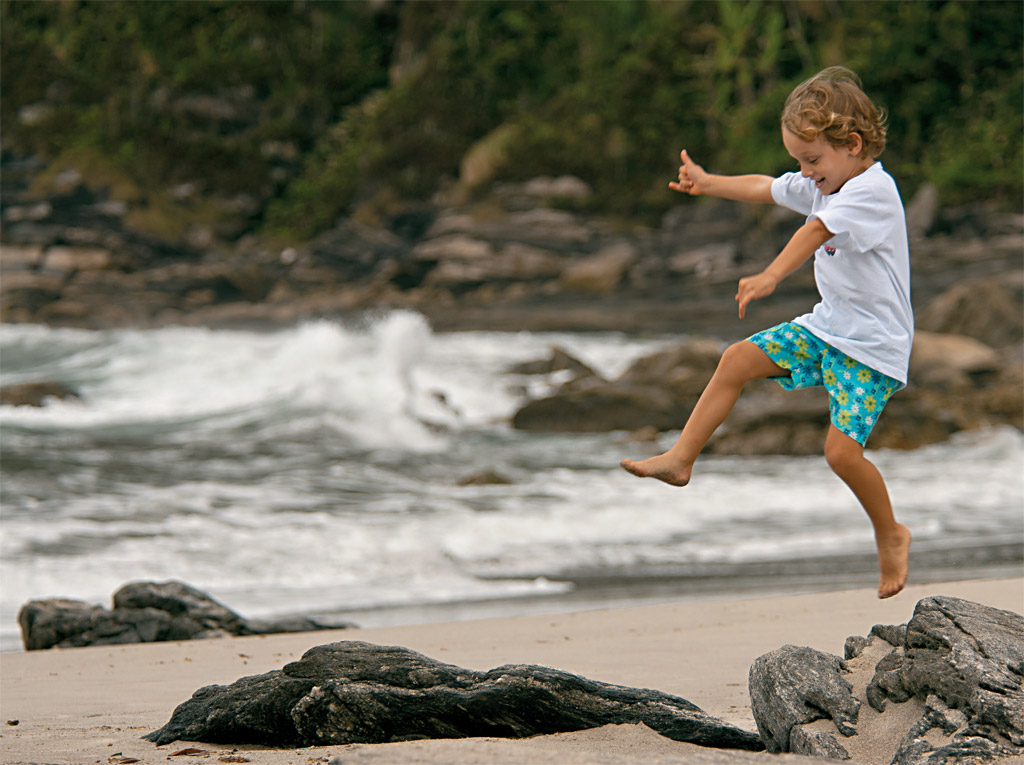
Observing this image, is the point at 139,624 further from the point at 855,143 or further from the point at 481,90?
the point at 481,90

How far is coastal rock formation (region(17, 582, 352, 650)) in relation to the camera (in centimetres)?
522

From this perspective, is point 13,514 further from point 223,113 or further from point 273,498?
point 223,113

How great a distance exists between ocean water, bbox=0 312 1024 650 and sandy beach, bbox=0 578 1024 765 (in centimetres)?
83

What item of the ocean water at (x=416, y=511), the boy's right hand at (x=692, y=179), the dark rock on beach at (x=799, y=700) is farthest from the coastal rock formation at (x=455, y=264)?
the dark rock on beach at (x=799, y=700)

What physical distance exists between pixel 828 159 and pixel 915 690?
137 centimetres

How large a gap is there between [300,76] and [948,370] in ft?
117

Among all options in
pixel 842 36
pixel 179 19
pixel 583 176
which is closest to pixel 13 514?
pixel 583 176

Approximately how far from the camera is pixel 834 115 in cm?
286

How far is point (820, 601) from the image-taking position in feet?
17.6

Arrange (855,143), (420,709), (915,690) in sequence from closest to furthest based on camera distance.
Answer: (915,690) → (420,709) → (855,143)

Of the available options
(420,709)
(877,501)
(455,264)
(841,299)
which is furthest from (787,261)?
(455,264)

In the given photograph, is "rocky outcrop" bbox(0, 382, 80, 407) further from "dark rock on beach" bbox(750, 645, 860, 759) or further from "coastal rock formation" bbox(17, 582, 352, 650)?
"dark rock on beach" bbox(750, 645, 860, 759)

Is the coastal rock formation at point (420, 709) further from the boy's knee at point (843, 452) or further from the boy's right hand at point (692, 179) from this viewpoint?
the boy's right hand at point (692, 179)

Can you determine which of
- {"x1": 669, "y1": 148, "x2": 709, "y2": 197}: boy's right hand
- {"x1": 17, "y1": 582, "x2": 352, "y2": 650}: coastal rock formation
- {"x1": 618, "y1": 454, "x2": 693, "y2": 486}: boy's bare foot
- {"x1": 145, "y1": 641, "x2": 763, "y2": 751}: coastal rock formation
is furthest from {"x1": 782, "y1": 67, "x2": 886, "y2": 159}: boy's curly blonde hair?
{"x1": 17, "y1": 582, "x2": 352, "y2": 650}: coastal rock formation
